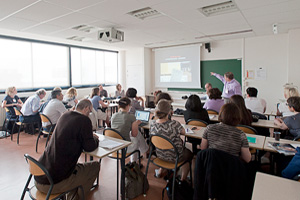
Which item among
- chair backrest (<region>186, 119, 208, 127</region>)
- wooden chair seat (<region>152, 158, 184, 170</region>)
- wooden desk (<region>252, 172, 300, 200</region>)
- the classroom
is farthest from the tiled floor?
wooden desk (<region>252, 172, 300, 200</region>)

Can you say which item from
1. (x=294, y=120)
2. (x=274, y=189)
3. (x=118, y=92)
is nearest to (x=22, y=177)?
(x=274, y=189)

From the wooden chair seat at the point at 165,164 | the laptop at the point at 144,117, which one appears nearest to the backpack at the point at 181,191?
the wooden chair seat at the point at 165,164

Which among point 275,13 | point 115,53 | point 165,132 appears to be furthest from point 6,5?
point 115,53

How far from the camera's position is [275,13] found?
157 inches

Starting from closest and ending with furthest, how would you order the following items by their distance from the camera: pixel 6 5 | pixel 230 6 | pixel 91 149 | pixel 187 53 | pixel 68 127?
pixel 68 127
pixel 91 149
pixel 6 5
pixel 230 6
pixel 187 53

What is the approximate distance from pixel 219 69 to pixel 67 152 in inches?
255

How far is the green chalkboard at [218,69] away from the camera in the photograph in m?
6.83

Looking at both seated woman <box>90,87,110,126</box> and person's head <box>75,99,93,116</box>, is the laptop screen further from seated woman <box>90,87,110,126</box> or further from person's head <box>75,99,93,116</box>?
seated woman <box>90,87,110,126</box>

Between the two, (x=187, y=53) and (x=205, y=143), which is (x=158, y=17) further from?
(x=187, y=53)

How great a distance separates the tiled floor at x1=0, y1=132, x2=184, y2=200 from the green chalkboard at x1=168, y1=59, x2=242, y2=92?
15.9 feet

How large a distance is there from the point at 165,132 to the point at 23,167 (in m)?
2.71

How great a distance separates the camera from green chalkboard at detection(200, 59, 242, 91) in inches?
269

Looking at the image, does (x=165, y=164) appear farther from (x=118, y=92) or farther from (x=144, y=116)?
(x=118, y=92)

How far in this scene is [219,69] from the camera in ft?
23.5
